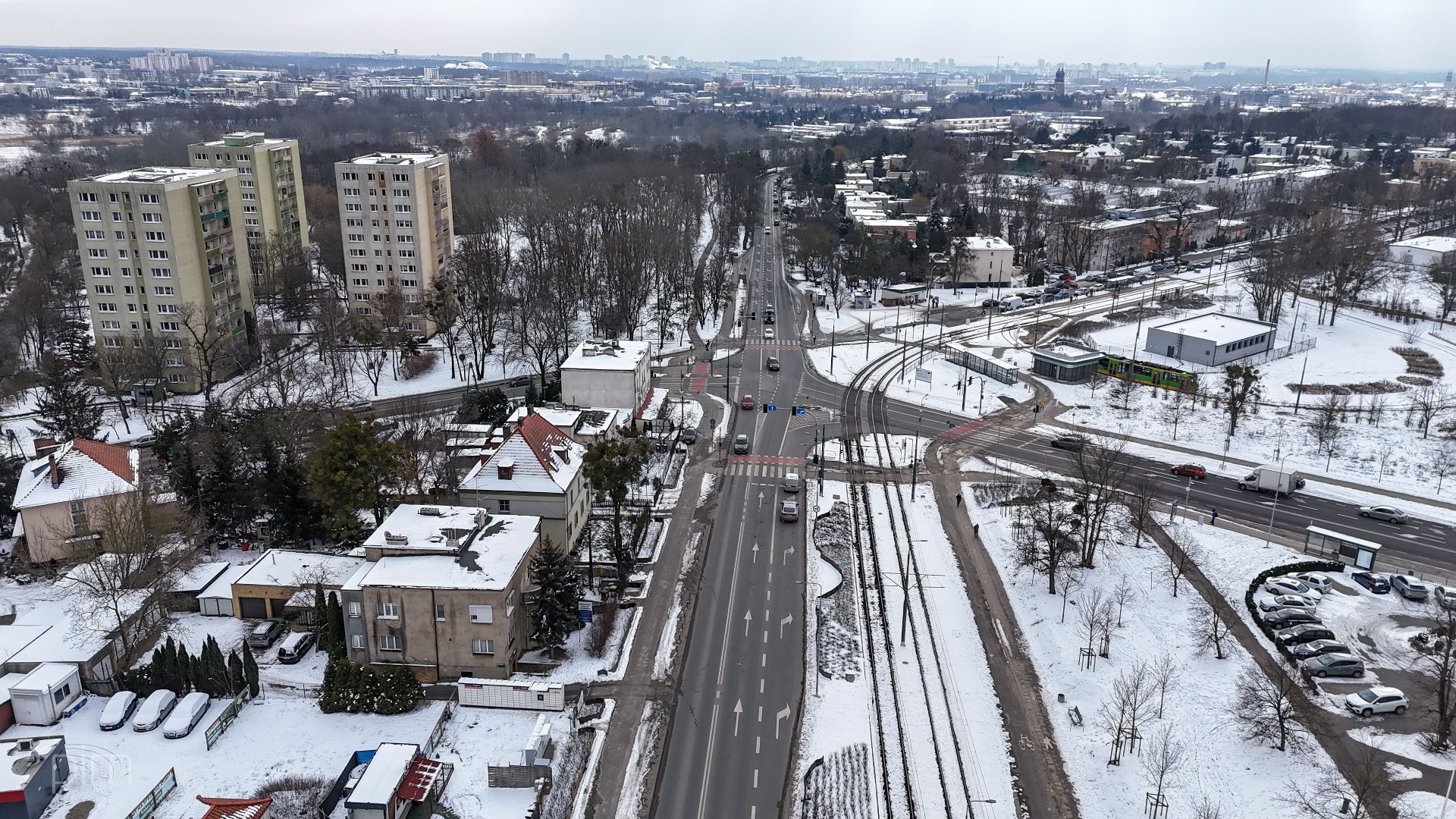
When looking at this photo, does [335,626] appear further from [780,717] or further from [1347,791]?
[1347,791]

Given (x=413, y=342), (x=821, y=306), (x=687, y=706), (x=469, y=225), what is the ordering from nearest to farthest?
(x=687, y=706)
(x=413, y=342)
(x=821, y=306)
(x=469, y=225)

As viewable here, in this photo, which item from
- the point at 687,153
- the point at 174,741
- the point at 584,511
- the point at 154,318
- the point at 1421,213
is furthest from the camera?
the point at 687,153

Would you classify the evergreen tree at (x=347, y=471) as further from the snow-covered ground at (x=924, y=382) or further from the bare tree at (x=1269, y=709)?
the snow-covered ground at (x=924, y=382)

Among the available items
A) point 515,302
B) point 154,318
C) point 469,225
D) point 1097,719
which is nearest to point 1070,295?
point 515,302

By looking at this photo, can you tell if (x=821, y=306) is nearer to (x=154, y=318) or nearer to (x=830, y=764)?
(x=154, y=318)

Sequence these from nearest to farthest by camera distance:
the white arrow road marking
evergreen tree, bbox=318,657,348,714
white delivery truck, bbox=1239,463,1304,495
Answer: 1. the white arrow road marking
2. evergreen tree, bbox=318,657,348,714
3. white delivery truck, bbox=1239,463,1304,495

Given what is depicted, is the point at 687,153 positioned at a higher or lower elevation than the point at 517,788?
higher

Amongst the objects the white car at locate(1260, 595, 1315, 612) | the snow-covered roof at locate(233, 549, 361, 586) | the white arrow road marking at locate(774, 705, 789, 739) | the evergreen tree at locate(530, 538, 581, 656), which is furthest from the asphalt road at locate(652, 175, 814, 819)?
the white car at locate(1260, 595, 1315, 612)

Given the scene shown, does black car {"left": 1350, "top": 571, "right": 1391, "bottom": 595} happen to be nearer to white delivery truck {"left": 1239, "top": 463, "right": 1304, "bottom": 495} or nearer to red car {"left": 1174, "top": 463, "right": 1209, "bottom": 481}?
white delivery truck {"left": 1239, "top": 463, "right": 1304, "bottom": 495}
